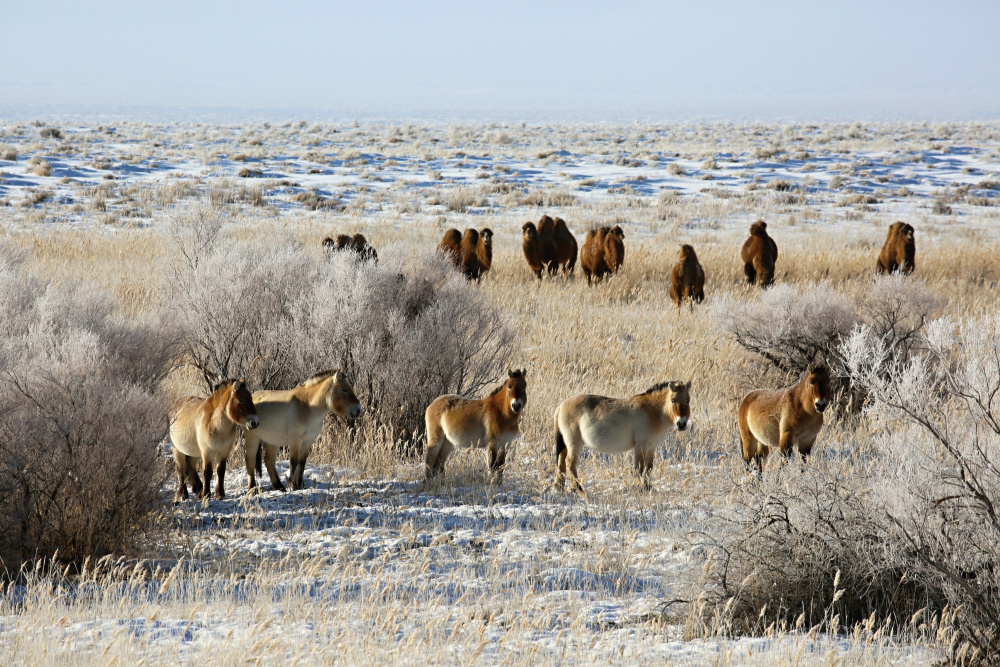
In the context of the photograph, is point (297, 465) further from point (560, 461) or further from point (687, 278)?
point (687, 278)

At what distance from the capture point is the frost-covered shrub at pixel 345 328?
744 centimetres

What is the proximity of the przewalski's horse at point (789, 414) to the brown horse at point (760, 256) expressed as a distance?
27.4ft

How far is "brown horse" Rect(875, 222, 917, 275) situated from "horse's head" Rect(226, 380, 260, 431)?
11812 millimetres

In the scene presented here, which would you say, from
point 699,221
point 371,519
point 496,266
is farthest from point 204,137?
point 371,519

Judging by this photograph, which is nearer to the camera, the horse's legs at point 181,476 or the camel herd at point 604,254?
the horse's legs at point 181,476

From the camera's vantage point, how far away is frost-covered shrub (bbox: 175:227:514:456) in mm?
7441

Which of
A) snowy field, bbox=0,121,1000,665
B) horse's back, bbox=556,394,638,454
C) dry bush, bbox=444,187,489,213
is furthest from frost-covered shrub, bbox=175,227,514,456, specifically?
dry bush, bbox=444,187,489,213

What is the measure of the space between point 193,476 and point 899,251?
12212mm

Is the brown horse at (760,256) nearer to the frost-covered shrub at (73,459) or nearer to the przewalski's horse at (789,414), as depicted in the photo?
the przewalski's horse at (789,414)

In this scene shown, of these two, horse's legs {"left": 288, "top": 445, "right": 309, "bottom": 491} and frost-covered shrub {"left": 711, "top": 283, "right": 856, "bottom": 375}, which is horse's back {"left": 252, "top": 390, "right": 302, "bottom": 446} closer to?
horse's legs {"left": 288, "top": 445, "right": 309, "bottom": 491}

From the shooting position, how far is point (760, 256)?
13812 millimetres

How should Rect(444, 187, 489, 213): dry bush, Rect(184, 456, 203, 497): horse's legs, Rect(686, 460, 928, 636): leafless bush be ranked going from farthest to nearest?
Rect(444, 187, 489, 213): dry bush < Rect(184, 456, 203, 497): horse's legs < Rect(686, 460, 928, 636): leafless bush

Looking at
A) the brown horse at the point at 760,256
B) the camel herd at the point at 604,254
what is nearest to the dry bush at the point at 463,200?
the camel herd at the point at 604,254

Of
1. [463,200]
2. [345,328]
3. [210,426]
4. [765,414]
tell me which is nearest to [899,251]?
[765,414]
